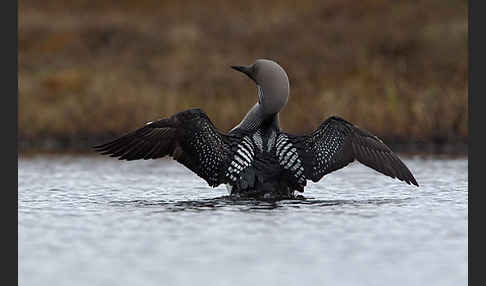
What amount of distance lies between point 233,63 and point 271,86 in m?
12.7

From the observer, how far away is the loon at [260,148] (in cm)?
984

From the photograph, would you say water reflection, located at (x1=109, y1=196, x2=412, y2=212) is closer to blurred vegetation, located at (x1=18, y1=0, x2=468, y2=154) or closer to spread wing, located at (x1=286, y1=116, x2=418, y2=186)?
spread wing, located at (x1=286, y1=116, x2=418, y2=186)

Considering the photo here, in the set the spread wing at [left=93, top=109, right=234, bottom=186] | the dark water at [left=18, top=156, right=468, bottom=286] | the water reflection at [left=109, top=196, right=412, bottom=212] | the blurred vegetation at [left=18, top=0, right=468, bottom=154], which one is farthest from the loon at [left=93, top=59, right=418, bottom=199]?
the blurred vegetation at [left=18, top=0, right=468, bottom=154]

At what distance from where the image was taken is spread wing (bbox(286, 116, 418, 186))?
10188 millimetres

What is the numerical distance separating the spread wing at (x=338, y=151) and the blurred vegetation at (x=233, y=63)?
690cm

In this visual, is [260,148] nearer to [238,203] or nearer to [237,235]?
[238,203]

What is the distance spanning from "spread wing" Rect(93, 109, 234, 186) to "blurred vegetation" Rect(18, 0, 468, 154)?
7.80m

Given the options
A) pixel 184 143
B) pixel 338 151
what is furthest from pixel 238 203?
pixel 338 151

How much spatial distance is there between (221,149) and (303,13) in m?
17.6

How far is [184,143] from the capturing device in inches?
390

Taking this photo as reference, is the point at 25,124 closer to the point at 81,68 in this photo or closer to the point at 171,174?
the point at 81,68

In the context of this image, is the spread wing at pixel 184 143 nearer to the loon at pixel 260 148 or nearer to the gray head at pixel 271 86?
the loon at pixel 260 148

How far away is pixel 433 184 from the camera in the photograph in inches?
465

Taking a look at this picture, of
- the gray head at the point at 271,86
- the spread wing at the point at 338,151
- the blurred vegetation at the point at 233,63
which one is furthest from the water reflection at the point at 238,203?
the blurred vegetation at the point at 233,63
